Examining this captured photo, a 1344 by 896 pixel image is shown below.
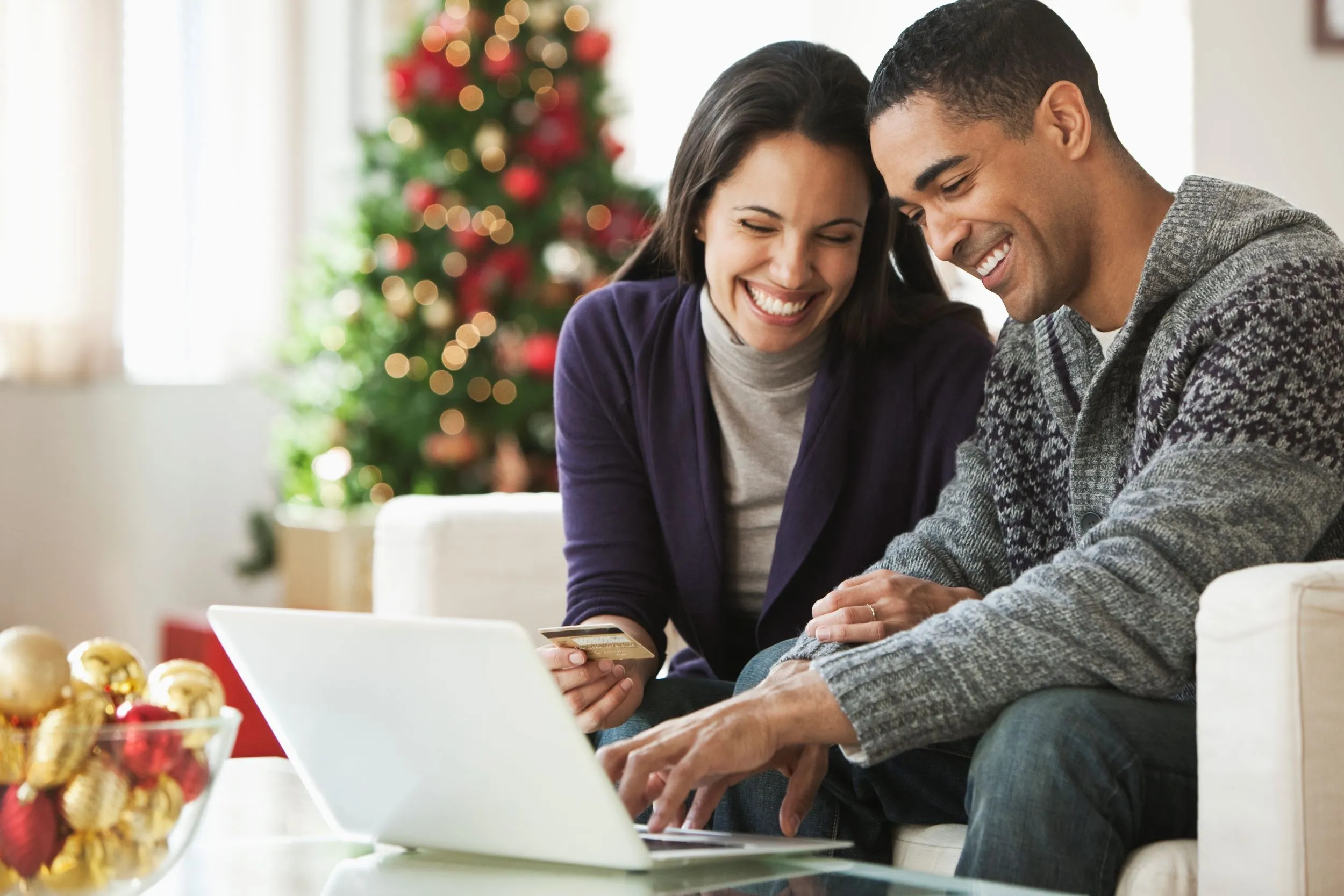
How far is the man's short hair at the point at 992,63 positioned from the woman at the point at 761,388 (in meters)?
0.21

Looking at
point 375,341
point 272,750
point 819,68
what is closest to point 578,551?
point 819,68

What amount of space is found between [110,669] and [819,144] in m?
0.96

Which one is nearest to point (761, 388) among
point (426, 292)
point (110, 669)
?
point (110, 669)

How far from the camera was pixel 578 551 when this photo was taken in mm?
1805

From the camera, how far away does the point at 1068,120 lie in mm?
1456

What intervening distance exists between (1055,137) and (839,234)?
1.06ft

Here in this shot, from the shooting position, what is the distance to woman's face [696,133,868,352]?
168 cm

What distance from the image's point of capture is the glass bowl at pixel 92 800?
0.92 m

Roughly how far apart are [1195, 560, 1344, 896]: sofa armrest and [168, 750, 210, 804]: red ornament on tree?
702 millimetres

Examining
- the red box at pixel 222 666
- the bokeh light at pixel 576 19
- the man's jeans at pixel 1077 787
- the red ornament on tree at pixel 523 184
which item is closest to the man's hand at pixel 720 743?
the man's jeans at pixel 1077 787

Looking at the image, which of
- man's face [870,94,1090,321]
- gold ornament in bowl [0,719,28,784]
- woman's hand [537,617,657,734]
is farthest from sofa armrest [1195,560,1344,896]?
gold ornament in bowl [0,719,28,784]

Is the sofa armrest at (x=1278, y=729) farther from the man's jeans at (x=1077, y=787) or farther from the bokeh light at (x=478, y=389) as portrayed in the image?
the bokeh light at (x=478, y=389)

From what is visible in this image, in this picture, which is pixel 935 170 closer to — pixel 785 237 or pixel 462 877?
pixel 785 237

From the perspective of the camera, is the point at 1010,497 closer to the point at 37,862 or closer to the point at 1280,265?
the point at 1280,265
